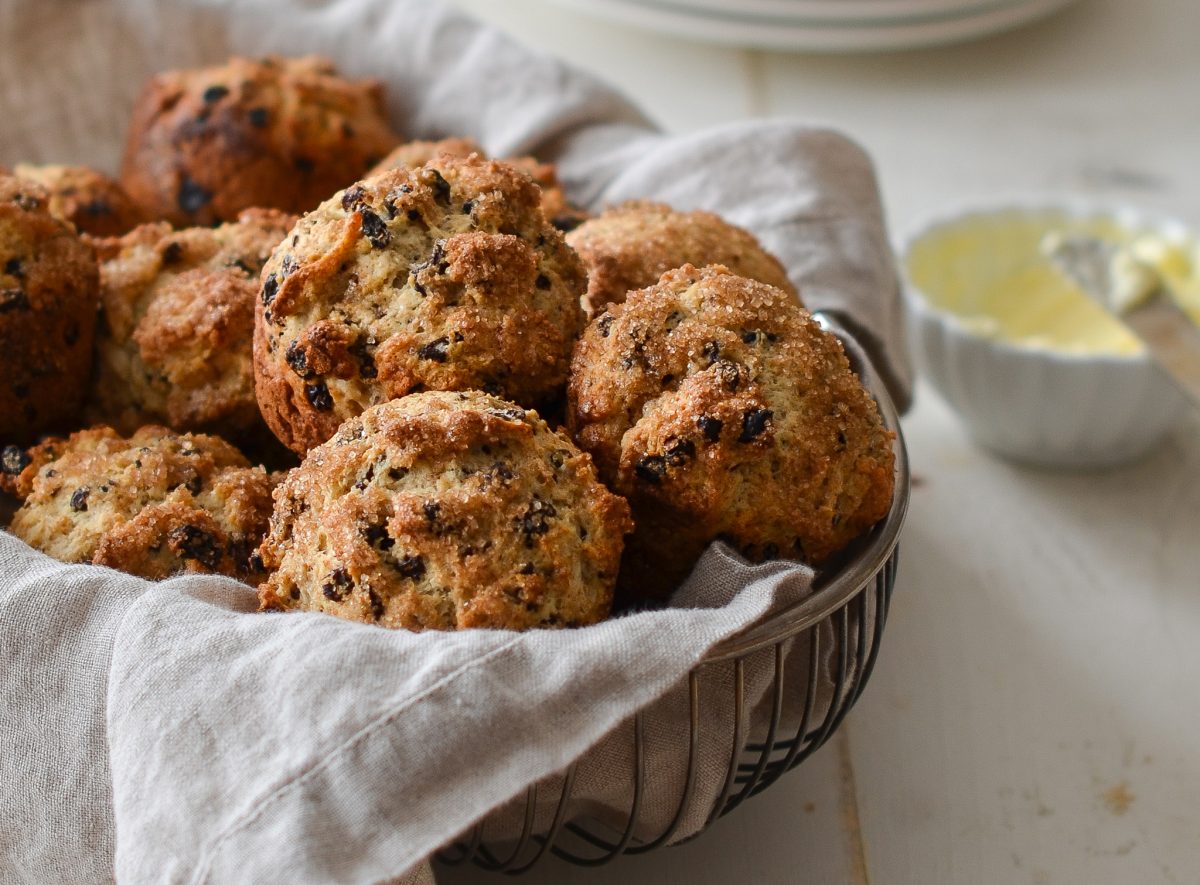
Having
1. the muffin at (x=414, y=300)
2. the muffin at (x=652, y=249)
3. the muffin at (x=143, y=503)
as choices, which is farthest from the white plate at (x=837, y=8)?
the muffin at (x=143, y=503)

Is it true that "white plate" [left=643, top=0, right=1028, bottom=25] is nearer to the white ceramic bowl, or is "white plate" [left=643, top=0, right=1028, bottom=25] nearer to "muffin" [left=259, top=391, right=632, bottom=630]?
the white ceramic bowl

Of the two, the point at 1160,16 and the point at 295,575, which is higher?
the point at 295,575

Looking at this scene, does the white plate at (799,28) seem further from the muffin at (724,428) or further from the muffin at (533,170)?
the muffin at (724,428)

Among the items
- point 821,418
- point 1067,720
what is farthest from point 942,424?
point 821,418

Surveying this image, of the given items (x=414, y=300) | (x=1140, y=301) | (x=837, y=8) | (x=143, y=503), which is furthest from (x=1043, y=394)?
(x=143, y=503)

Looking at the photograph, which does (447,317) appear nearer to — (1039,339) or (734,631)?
(734,631)
